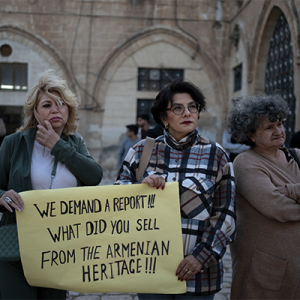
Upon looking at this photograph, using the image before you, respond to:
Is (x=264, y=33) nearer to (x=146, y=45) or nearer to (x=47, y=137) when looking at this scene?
(x=146, y=45)

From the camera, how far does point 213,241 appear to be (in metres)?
1.92

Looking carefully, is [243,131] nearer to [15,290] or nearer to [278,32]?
[15,290]

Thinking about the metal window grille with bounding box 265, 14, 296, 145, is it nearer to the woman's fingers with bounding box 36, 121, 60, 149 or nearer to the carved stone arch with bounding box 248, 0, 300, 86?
the carved stone arch with bounding box 248, 0, 300, 86

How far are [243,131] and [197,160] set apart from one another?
22.9 inches

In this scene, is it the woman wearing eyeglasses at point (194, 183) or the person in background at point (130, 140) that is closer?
the woman wearing eyeglasses at point (194, 183)

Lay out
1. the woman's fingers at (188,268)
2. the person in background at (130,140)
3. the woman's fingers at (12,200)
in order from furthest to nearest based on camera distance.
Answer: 1. the person in background at (130,140)
2. the woman's fingers at (12,200)
3. the woman's fingers at (188,268)

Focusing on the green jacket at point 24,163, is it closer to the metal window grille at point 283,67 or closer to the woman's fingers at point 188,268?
the woman's fingers at point 188,268

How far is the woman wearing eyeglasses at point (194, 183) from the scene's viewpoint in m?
1.95

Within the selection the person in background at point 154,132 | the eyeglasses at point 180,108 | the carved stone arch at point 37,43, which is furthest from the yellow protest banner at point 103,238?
the carved stone arch at point 37,43

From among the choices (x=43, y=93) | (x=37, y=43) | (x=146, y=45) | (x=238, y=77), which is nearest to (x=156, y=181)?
(x=43, y=93)

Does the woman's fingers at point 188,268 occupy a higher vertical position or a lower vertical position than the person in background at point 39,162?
lower

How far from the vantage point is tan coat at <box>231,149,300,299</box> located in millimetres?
2184

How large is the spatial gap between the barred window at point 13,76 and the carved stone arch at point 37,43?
88cm

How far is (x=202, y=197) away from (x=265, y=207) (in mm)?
482
